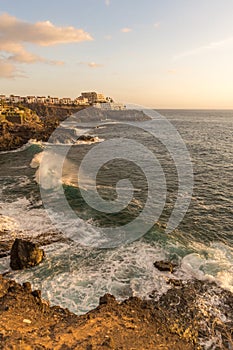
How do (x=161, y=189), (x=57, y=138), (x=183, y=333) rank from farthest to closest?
(x=57, y=138) → (x=161, y=189) → (x=183, y=333)

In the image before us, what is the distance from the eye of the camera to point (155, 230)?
22.9 m

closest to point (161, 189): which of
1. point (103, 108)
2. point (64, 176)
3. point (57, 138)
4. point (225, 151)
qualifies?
point (64, 176)

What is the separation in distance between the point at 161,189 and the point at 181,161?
762 inches

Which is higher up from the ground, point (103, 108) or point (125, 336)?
point (103, 108)

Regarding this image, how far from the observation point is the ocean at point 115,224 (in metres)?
16.5

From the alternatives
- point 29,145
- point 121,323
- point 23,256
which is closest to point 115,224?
point 23,256

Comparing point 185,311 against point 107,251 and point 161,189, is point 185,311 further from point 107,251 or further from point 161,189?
point 161,189

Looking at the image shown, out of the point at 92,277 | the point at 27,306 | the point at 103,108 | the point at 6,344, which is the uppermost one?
the point at 103,108

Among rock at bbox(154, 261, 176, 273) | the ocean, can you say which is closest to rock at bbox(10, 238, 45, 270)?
the ocean

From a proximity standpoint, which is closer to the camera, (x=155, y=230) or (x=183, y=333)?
(x=183, y=333)

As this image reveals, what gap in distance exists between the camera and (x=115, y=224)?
2420cm

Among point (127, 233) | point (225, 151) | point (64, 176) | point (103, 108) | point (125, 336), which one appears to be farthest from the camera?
point (103, 108)

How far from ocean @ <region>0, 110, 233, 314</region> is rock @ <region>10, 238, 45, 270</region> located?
1.83 feet

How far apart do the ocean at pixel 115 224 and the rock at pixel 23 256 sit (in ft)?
1.83
